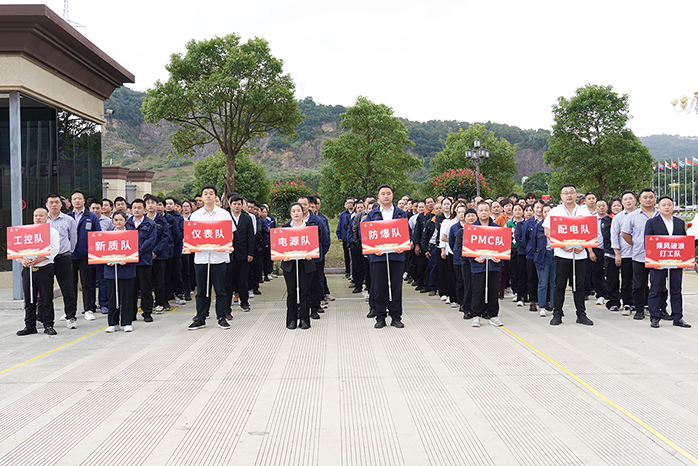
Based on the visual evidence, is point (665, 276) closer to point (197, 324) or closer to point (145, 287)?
point (197, 324)

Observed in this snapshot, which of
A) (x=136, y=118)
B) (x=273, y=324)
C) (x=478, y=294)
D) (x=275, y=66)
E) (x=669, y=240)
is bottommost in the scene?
(x=273, y=324)

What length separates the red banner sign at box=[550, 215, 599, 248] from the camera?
772 centimetres

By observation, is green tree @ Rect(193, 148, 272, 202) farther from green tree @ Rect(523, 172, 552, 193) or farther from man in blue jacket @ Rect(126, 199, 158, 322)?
green tree @ Rect(523, 172, 552, 193)

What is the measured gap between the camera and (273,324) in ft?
26.8

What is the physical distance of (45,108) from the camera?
11.8 metres

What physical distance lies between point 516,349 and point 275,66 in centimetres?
1781

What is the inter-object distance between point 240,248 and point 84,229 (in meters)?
2.61

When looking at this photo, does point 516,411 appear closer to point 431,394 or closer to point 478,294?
point 431,394

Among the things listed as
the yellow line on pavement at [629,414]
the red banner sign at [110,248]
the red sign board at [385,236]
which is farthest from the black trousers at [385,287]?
the red banner sign at [110,248]

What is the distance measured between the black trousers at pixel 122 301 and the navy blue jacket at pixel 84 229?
1515 millimetres

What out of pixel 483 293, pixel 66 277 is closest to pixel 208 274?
pixel 66 277

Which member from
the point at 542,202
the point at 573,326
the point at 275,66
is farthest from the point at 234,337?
the point at 275,66

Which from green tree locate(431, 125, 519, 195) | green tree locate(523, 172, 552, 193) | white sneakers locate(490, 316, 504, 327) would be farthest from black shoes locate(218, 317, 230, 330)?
green tree locate(523, 172, 552, 193)

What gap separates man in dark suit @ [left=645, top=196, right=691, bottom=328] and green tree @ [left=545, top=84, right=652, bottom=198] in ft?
108
